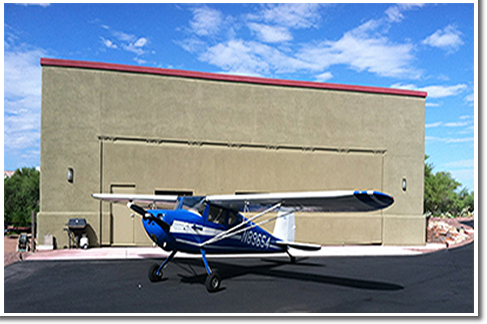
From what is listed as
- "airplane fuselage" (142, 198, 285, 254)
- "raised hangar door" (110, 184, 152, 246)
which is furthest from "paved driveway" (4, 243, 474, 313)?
"raised hangar door" (110, 184, 152, 246)

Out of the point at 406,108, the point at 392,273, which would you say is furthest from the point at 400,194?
the point at 392,273

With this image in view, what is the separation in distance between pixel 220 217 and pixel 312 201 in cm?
221

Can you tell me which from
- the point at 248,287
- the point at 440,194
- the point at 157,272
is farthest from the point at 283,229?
the point at 440,194

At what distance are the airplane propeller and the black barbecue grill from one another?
26.7 ft

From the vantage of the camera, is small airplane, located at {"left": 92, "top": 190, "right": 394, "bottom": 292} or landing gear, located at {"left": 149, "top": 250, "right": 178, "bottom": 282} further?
landing gear, located at {"left": 149, "top": 250, "right": 178, "bottom": 282}

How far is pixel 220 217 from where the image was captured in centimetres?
1003

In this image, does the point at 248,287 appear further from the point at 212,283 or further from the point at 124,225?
the point at 124,225

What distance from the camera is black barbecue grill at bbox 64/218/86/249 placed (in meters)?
15.8

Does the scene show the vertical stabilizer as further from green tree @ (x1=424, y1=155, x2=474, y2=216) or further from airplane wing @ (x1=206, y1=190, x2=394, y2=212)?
green tree @ (x1=424, y1=155, x2=474, y2=216)

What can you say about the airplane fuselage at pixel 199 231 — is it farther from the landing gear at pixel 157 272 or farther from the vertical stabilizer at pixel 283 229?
the vertical stabilizer at pixel 283 229

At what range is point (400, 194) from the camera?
64.8 ft

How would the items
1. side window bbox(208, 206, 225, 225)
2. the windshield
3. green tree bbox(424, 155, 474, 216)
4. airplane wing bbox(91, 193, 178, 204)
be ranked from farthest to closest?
green tree bbox(424, 155, 474, 216), airplane wing bbox(91, 193, 178, 204), side window bbox(208, 206, 225, 225), the windshield
